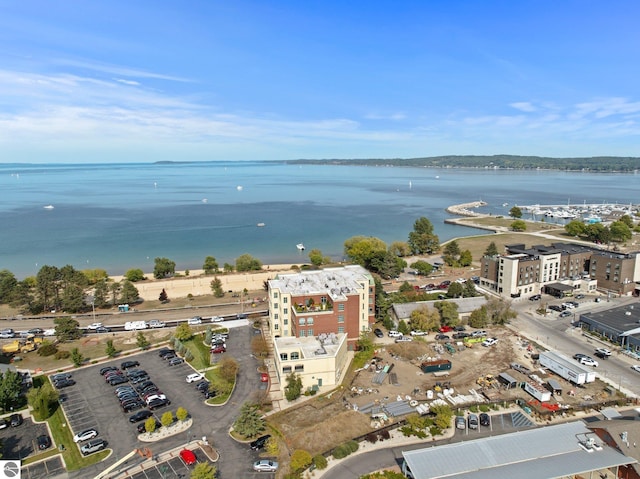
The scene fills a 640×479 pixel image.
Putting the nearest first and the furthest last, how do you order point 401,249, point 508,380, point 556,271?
point 508,380 < point 556,271 < point 401,249

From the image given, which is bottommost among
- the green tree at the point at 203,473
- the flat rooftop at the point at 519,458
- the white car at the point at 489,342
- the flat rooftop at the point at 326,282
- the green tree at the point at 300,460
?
the white car at the point at 489,342

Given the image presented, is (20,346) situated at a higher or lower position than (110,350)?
lower

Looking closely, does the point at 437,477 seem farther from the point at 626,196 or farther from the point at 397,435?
the point at 626,196

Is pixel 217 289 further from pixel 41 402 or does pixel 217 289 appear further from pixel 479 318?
pixel 479 318

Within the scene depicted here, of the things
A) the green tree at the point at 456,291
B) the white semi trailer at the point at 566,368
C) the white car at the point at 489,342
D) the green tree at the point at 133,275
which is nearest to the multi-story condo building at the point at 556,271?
the green tree at the point at 456,291

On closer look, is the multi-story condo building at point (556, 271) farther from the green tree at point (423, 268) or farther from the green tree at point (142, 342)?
the green tree at point (142, 342)

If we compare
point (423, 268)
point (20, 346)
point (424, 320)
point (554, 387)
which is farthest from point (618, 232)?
point (20, 346)
